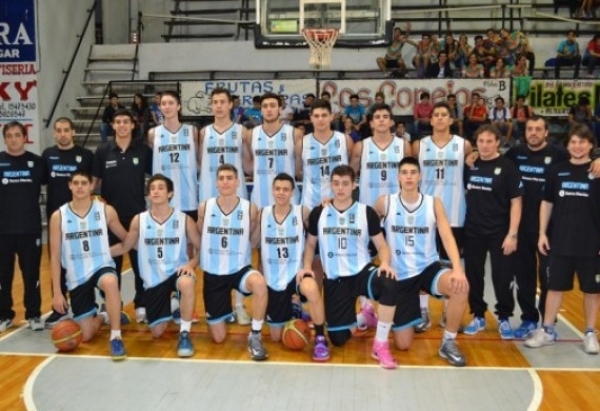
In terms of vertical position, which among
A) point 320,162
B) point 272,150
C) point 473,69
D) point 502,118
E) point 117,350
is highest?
point 473,69

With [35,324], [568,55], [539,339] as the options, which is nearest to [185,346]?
[35,324]

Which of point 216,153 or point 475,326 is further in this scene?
point 216,153

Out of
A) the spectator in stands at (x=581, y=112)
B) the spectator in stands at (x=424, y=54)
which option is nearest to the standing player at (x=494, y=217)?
the spectator in stands at (x=581, y=112)

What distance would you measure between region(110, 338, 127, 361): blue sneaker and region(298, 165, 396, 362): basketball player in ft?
4.84

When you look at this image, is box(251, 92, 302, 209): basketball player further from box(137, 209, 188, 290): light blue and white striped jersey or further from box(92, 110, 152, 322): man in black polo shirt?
box(92, 110, 152, 322): man in black polo shirt

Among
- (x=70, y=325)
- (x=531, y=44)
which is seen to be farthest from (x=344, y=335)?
(x=531, y=44)

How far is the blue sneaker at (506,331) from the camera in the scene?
5.63 metres

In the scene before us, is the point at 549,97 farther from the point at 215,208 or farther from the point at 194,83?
the point at 215,208

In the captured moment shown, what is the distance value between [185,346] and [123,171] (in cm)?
170

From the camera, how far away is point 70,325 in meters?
5.26

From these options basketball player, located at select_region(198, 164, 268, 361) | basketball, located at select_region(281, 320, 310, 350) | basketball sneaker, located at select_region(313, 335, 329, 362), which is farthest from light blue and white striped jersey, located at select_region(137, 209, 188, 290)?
basketball sneaker, located at select_region(313, 335, 329, 362)

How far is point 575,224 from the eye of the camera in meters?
5.21

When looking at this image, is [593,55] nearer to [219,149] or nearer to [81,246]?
[219,149]

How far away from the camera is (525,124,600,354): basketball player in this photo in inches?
203
